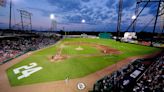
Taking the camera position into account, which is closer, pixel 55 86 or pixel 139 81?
pixel 139 81

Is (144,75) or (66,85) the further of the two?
(66,85)

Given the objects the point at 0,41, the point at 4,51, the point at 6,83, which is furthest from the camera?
the point at 0,41

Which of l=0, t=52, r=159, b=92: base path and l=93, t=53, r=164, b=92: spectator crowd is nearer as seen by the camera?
l=93, t=53, r=164, b=92: spectator crowd

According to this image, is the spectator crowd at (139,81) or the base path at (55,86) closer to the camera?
the spectator crowd at (139,81)

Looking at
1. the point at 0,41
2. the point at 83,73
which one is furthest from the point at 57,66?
the point at 0,41

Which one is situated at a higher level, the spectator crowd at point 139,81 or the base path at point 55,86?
the spectator crowd at point 139,81

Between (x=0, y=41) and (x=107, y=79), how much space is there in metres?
26.3

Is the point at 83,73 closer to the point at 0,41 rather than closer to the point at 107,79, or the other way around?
the point at 107,79

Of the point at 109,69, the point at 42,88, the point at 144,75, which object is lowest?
the point at 42,88

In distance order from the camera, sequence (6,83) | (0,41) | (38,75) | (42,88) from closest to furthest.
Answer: (42,88), (6,83), (38,75), (0,41)

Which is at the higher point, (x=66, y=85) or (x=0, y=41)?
(x=0, y=41)

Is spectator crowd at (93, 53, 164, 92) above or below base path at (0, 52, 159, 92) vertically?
above

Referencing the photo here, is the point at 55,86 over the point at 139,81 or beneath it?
beneath

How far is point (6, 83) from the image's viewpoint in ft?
44.4
